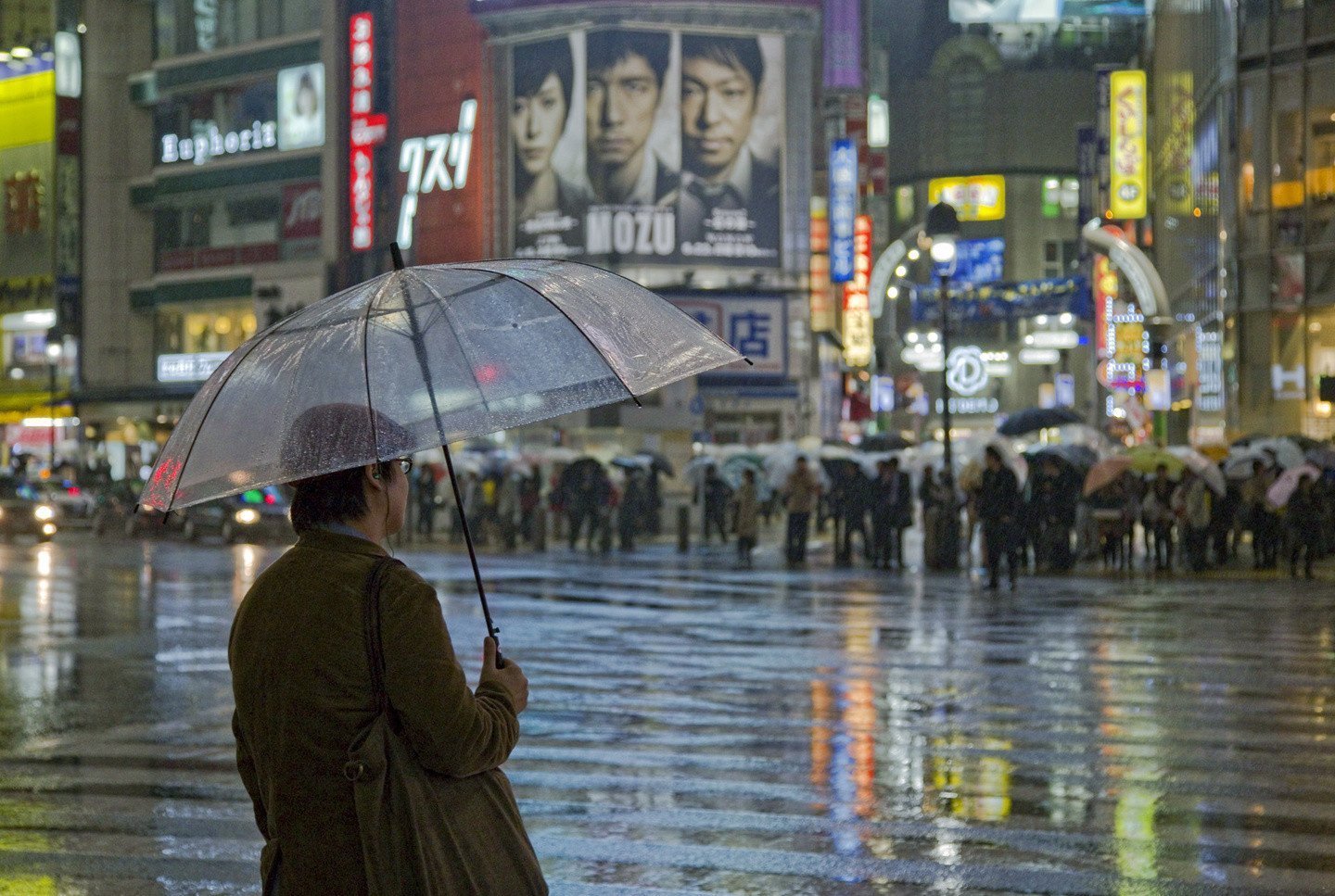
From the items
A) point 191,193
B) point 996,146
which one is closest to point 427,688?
point 191,193

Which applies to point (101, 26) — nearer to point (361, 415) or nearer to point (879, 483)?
point (879, 483)

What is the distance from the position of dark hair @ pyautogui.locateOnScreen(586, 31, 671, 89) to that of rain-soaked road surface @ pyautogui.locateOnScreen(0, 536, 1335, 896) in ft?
118

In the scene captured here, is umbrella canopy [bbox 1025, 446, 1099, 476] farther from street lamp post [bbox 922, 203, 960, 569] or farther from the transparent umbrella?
→ the transparent umbrella

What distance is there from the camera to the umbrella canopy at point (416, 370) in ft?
13.6

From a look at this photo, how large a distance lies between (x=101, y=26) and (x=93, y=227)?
8.42m

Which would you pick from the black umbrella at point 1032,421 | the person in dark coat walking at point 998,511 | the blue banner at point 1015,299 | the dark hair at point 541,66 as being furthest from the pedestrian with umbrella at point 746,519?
the blue banner at point 1015,299

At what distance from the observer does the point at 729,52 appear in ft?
182

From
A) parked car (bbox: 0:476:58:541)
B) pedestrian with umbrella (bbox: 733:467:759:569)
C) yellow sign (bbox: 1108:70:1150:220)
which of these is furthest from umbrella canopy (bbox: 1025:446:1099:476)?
yellow sign (bbox: 1108:70:1150:220)

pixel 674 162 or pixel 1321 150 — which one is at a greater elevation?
pixel 674 162

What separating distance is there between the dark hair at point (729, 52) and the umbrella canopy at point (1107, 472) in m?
30.5

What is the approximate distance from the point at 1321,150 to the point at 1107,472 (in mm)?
16984

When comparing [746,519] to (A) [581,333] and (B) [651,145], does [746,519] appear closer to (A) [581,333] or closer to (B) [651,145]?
(A) [581,333]

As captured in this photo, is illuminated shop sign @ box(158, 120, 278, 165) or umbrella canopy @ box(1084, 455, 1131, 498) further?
illuminated shop sign @ box(158, 120, 278, 165)

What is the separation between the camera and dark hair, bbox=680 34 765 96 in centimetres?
5491
